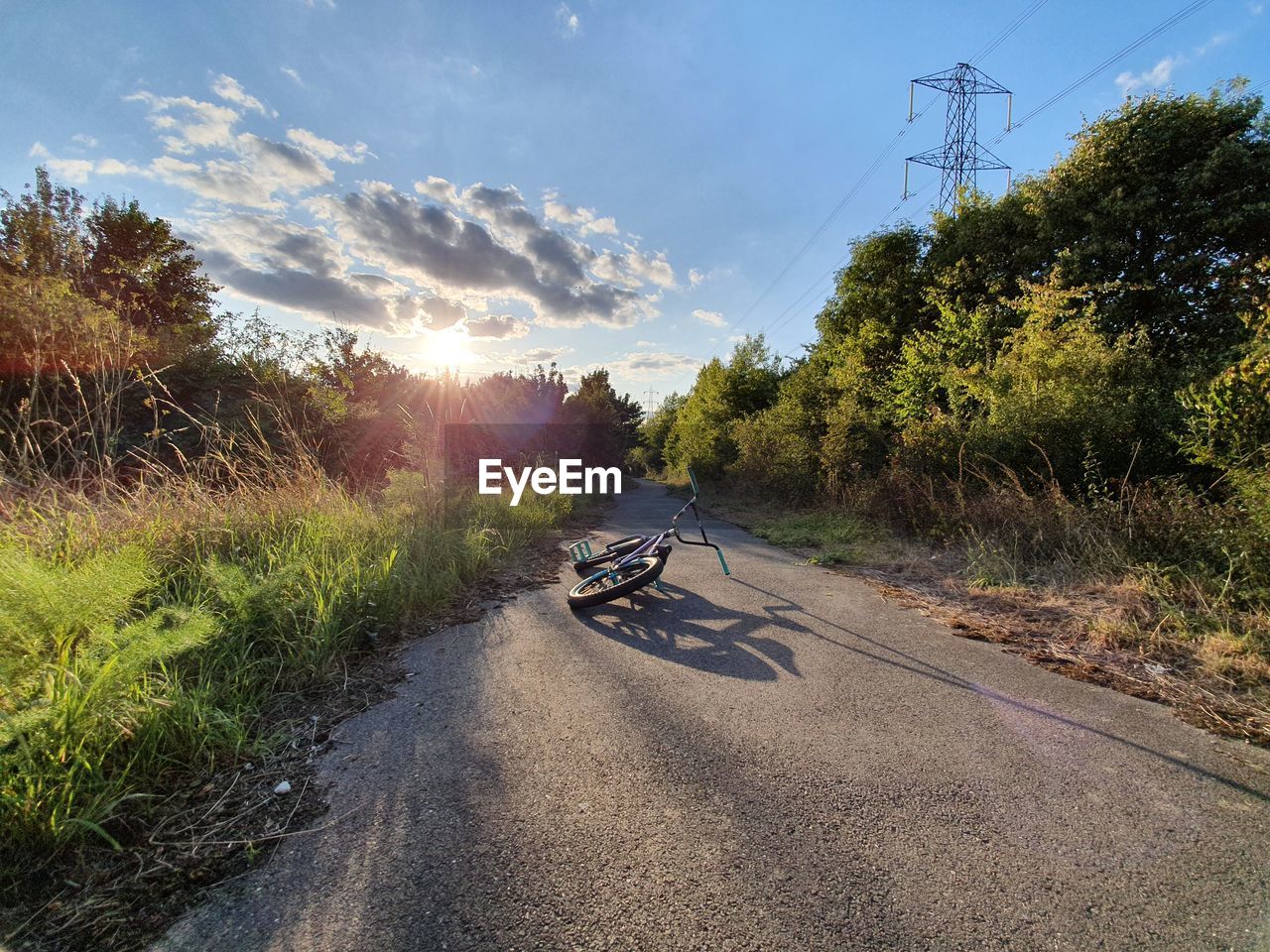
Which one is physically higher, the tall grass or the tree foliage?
the tree foliage

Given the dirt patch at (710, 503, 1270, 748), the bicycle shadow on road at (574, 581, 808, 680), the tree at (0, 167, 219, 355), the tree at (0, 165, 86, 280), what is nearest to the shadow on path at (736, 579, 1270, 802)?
the bicycle shadow on road at (574, 581, 808, 680)

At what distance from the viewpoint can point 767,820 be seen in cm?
167

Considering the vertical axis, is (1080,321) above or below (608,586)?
above

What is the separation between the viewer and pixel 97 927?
1.28m

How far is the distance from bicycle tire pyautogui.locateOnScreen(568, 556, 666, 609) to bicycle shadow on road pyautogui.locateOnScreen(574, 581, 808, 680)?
13cm

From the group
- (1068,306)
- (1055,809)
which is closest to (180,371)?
(1055,809)

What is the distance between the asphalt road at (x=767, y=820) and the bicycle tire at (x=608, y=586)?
102 cm

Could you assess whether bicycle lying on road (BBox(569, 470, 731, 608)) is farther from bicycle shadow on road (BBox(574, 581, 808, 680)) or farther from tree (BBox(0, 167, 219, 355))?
tree (BBox(0, 167, 219, 355))

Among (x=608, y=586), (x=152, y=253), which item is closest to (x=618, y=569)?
(x=608, y=586)

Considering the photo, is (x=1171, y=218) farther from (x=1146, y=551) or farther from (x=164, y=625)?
(x=164, y=625)

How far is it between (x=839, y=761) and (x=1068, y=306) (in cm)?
1020

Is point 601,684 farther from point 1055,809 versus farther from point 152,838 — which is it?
point 1055,809

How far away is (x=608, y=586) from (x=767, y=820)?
254cm

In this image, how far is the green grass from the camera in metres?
1.63
